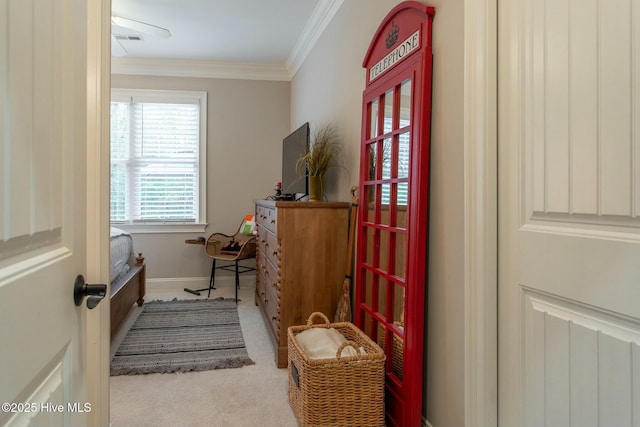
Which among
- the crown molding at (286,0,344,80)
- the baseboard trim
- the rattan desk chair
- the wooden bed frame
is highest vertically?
the crown molding at (286,0,344,80)

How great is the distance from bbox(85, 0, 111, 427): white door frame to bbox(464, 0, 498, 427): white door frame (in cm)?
113

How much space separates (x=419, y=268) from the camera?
1640mm

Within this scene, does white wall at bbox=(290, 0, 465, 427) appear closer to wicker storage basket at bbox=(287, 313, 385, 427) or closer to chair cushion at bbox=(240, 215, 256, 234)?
wicker storage basket at bbox=(287, 313, 385, 427)

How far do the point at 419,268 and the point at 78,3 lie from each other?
140 cm

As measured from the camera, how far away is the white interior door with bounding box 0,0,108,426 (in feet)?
1.83

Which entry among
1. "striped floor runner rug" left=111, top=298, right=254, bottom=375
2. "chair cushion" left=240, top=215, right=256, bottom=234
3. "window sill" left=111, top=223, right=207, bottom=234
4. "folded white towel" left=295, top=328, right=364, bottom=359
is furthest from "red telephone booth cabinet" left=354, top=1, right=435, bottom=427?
"window sill" left=111, top=223, right=207, bottom=234

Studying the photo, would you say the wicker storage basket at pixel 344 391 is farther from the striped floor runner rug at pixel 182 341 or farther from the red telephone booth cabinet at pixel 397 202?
the striped floor runner rug at pixel 182 341

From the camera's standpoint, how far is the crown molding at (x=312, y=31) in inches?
125

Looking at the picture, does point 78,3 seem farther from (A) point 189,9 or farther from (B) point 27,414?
(A) point 189,9

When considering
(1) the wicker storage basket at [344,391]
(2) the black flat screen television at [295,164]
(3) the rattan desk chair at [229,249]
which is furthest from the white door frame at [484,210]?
(3) the rattan desk chair at [229,249]

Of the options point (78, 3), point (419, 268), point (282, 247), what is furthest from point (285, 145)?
point (78, 3)

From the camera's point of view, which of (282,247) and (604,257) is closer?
(604,257)

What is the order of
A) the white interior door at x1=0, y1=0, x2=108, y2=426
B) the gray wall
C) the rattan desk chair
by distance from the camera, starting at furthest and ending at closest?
the gray wall < the rattan desk chair < the white interior door at x1=0, y1=0, x2=108, y2=426

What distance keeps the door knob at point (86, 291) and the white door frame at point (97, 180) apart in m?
0.22
